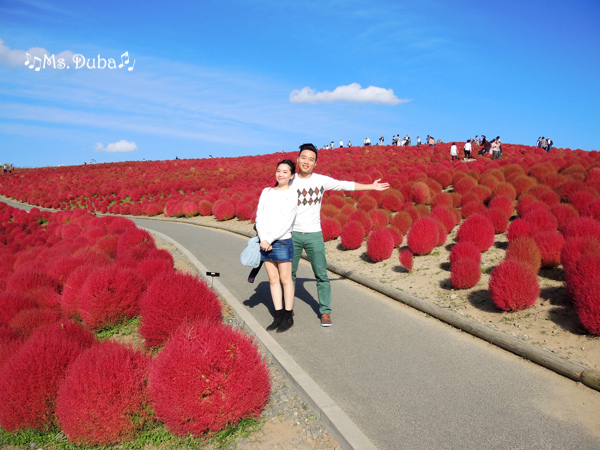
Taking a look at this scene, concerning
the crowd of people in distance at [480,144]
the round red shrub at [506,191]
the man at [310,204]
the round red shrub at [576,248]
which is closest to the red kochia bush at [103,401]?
the man at [310,204]

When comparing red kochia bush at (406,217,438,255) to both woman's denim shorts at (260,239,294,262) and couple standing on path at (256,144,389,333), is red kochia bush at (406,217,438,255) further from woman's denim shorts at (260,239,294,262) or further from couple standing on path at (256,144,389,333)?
woman's denim shorts at (260,239,294,262)

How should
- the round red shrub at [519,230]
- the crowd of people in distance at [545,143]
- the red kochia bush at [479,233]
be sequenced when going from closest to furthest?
the round red shrub at [519,230] < the red kochia bush at [479,233] < the crowd of people in distance at [545,143]

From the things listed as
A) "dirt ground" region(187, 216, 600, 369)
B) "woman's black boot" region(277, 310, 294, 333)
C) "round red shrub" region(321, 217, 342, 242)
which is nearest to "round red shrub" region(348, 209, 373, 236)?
"round red shrub" region(321, 217, 342, 242)

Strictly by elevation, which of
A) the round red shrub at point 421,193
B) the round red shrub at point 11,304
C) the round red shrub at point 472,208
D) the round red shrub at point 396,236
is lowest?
the round red shrub at point 11,304

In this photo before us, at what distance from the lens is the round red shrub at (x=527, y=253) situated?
6.57 meters

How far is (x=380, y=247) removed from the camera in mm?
9203

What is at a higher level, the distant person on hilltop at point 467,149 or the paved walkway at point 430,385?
the distant person on hilltop at point 467,149

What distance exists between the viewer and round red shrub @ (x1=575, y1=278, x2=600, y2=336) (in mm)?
4621

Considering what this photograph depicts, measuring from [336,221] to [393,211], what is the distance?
3045 mm

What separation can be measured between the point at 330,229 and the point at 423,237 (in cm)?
326

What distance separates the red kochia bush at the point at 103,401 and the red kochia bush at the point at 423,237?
7.06 m

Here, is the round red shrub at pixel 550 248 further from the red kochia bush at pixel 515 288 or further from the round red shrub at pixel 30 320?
the round red shrub at pixel 30 320

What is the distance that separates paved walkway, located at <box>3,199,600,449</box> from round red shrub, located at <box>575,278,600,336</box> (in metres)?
0.98

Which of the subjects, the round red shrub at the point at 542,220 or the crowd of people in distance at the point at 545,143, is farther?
the crowd of people in distance at the point at 545,143
